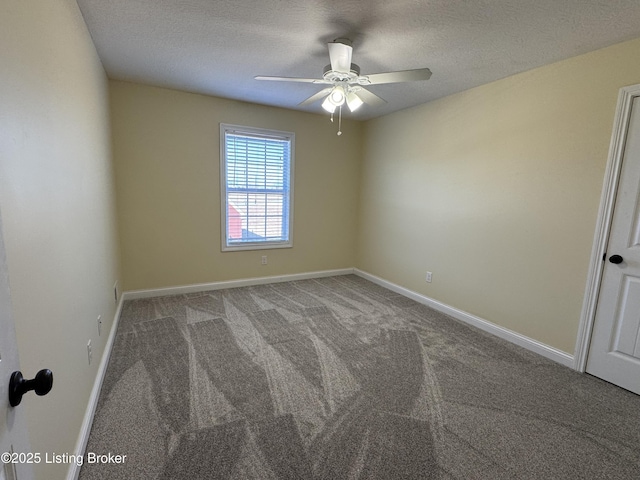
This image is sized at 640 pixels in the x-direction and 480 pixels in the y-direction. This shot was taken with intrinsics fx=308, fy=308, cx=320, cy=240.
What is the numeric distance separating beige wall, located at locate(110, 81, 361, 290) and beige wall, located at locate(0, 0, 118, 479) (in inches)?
52.5

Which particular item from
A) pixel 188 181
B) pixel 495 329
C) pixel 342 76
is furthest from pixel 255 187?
pixel 495 329

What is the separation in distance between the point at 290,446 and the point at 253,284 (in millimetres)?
2887

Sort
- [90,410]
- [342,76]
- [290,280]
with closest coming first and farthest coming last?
[90,410], [342,76], [290,280]

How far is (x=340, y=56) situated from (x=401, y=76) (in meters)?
0.42

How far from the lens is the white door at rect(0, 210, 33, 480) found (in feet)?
1.99

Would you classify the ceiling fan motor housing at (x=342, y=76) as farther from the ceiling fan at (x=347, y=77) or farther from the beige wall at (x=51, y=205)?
the beige wall at (x=51, y=205)

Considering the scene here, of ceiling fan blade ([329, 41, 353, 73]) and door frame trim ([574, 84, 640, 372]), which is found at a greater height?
ceiling fan blade ([329, 41, 353, 73])

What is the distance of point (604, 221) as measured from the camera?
2283 millimetres

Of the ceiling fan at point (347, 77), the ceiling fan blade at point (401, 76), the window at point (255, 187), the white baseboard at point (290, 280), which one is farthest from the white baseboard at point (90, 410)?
the ceiling fan blade at point (401, 76)

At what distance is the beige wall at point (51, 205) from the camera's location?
98 centimetres

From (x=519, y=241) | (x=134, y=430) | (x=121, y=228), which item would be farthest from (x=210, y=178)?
(x=519, y=241)

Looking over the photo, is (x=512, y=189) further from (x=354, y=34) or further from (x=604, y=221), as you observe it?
(x=354, y=34)

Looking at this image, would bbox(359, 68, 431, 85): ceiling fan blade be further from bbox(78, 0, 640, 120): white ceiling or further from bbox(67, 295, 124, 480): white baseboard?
bbox(67, 295, 124, 480): white baseboard

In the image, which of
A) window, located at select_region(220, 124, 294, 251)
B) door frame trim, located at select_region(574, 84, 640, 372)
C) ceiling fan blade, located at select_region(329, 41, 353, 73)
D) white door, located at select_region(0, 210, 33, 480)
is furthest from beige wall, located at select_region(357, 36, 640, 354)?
white door, located at select_region(0, 210, 33, 480)
